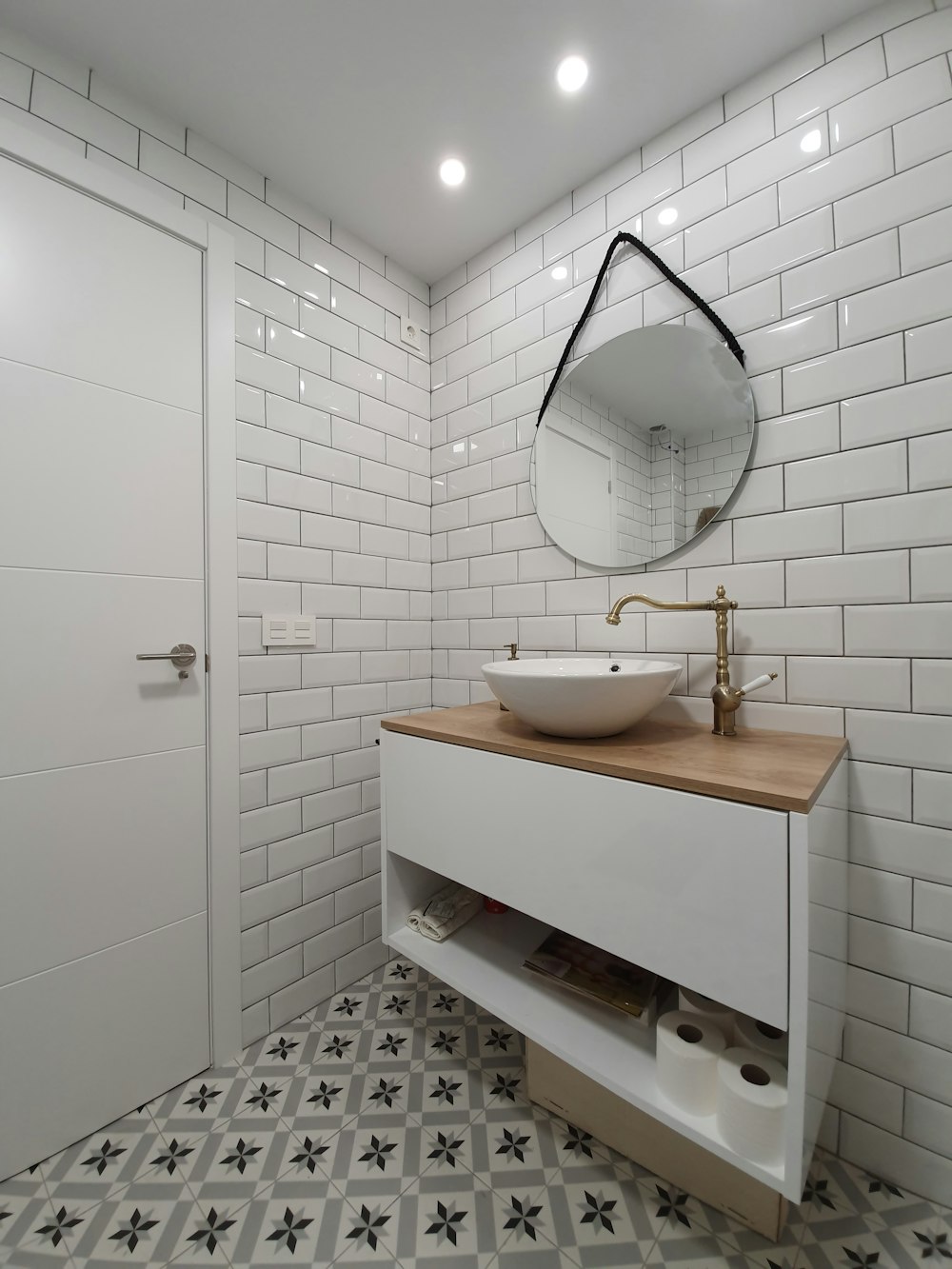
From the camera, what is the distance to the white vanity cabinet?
2.43 feet

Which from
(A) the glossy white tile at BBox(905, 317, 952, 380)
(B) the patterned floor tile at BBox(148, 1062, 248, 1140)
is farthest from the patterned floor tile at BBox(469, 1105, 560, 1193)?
(A) the glossy white tile at BBox(905, 317, 952, 380)

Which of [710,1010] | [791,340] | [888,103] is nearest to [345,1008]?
[710,1010]

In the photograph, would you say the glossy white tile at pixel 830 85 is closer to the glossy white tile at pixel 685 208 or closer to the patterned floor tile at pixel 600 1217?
the glossy white tile at pixel 685 208

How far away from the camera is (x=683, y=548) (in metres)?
1.33

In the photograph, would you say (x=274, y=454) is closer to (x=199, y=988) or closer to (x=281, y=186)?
(x=281, y=186)

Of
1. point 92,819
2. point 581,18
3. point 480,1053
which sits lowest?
point 480,1053

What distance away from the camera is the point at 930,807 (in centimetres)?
100

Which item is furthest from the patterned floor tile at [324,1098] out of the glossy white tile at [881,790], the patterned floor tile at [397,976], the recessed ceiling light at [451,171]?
the recessed ceiling light at [451,171]

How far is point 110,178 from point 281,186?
1.67 ft

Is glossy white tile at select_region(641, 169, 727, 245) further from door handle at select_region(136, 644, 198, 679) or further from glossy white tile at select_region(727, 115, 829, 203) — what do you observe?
Result: door handle at select_region(136, 644, 198, 679)

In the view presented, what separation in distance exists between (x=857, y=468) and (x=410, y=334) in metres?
1.52

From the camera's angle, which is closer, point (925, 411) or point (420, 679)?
point (925, 411)

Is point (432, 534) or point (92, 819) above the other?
point (432, 534)

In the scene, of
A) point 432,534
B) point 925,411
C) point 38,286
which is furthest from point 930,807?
point 38,286
